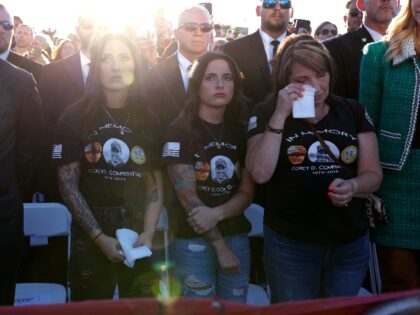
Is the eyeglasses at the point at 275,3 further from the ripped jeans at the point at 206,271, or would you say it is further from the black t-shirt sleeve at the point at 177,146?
the ripped jeans at the point at 206,271

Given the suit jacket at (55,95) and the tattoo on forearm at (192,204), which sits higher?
the suit jacket at (55,95)

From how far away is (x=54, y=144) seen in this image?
10.1 ft

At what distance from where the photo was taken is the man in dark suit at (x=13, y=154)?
3.03 metres

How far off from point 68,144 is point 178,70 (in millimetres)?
1179

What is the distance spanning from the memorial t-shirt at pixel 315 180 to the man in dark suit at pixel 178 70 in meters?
1.02

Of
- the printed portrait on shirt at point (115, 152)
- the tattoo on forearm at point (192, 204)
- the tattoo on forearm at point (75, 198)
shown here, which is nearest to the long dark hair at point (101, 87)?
the printed portrait on shirt at point (115, 152)

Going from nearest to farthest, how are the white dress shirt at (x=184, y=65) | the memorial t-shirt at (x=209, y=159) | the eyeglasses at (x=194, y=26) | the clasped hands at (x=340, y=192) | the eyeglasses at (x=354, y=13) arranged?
the clasped hands at (x=340, y=192), the memorial t-shirt at (x=209, y=159), the white dress shirt at (x=184, y=65), the eyeglasses at (x=194, y=26), the eyeglasses at (x=354, y=13)

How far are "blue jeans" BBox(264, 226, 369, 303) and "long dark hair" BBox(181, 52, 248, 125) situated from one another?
0.75 m

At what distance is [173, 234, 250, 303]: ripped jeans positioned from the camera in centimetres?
308

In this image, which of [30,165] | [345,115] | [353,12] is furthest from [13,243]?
[353,12]

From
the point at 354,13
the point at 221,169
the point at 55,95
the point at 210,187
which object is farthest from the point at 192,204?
the point at 354,13

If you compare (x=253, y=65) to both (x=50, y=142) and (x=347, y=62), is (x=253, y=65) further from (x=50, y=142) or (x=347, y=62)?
(x=50, y=142)

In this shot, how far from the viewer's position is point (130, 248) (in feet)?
9.79

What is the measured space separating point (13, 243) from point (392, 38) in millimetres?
2223
